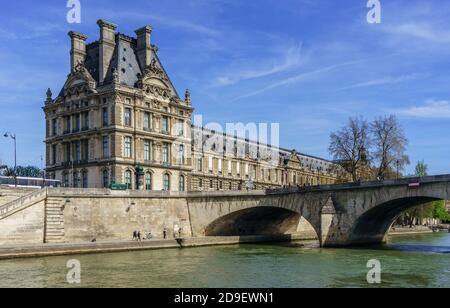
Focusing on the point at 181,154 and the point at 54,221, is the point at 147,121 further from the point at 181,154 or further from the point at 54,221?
the point at 54,221

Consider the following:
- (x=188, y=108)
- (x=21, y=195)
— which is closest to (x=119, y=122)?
(x=188, y=108)

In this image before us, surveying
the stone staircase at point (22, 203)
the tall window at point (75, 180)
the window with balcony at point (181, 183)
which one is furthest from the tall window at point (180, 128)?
the stone staircase at point (22, 203)

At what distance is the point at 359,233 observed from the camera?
6191 cm

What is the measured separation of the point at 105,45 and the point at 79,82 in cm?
608

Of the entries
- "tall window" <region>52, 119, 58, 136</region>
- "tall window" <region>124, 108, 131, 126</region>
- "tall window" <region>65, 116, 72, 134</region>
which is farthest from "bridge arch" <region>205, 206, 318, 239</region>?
"tall window" <region>52, 119, 58, 136</region>

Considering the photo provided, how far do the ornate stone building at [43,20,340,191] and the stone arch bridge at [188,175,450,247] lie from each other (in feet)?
33.6

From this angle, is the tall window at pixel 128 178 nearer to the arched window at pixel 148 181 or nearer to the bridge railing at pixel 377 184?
the arched window at pixel 148 181

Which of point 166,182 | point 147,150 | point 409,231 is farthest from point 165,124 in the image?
point 409,231

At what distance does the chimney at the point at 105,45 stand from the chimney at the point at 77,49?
4.21m

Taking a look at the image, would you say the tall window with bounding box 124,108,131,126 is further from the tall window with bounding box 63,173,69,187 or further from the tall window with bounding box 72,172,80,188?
the tall window with bounding box 63,173,69,187

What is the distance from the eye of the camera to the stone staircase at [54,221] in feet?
182

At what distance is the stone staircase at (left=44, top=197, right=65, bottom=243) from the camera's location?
2185 inches

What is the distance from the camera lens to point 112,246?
5303cm
